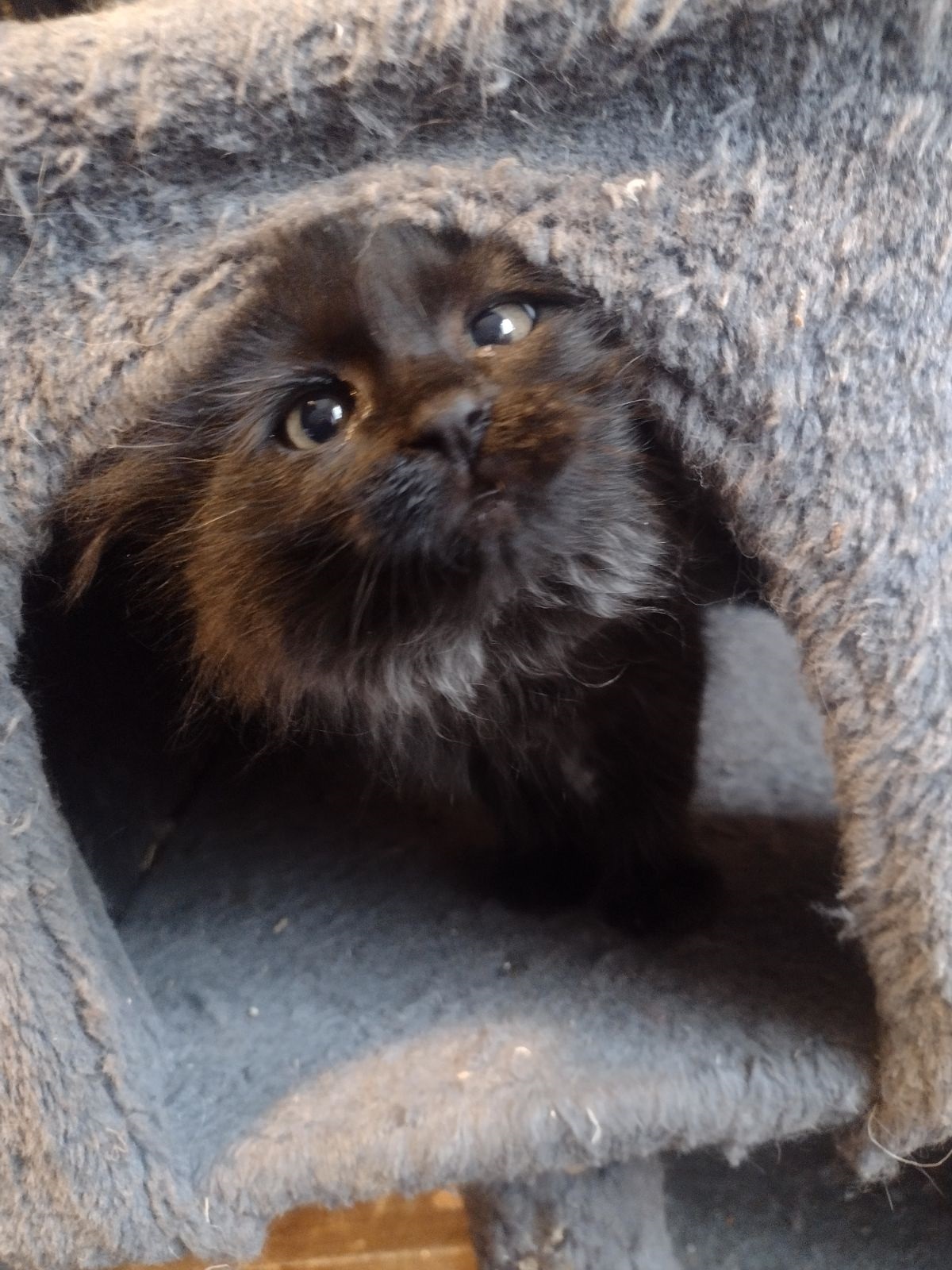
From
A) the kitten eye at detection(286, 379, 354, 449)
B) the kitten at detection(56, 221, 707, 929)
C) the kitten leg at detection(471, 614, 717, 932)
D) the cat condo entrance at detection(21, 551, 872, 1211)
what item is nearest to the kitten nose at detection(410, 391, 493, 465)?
the kitten at detection(56, 221, 707, 929)

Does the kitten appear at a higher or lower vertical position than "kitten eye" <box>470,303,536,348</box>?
lower

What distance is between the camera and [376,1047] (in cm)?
84

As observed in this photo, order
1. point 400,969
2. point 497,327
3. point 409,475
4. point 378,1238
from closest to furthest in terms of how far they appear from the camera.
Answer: point 409,475, point 497,327, point 400,969, point 378,1238

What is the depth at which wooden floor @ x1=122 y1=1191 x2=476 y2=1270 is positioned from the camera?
1037 millimetres

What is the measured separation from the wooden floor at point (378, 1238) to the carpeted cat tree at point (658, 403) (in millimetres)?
281

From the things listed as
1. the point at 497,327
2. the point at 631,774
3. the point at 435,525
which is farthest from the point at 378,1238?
the point at 497,327

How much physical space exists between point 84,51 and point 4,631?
0.41 m

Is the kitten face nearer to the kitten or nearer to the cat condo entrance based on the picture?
the kitten

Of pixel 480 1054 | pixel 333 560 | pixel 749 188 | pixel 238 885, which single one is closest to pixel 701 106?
pixel 749 188

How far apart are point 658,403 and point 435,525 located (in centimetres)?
19

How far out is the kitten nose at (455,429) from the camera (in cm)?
65

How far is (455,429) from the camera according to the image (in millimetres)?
656

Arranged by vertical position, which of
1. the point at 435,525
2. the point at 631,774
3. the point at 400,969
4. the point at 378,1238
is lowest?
the point at 378,1238

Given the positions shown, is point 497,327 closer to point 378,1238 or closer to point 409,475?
point 409,475
